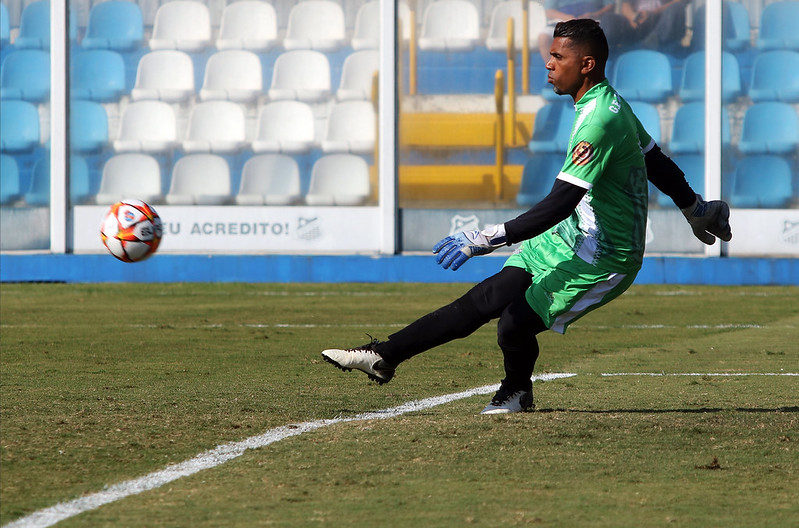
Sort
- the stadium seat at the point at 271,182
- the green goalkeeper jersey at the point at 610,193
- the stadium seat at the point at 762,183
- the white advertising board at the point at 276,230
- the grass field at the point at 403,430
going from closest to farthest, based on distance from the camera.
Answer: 1. the grass field at the point at 403,430
2. the green goalkeeper jersey at the point at 610,193
3. the stadium seat at the point at 762,183
4. the white advertising board at the point at 276,230
5. the stadium seat at the point at 271,182

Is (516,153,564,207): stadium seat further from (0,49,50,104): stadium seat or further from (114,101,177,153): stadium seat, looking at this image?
(0,49,50,104): stadium seat

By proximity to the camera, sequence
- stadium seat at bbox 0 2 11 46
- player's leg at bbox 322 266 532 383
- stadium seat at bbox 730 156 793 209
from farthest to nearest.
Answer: stadium seat at bbox 0 2 11 46, stadium seat at bbox 730 156 793 209, player's leg at bbox 322 266 532 383

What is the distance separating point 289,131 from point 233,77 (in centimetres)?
115

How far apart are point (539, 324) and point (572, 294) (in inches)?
8.5

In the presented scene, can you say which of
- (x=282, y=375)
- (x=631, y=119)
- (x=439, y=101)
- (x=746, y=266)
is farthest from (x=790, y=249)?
(x=631, y=119)

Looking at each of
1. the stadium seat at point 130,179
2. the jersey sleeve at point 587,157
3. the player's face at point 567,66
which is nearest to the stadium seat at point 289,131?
the stadium seat at point 130,179

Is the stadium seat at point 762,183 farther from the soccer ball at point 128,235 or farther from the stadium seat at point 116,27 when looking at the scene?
the soccer ball at point 128,235

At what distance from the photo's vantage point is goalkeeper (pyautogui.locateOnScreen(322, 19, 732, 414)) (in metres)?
5.14

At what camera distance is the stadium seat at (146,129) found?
1781 centimetres

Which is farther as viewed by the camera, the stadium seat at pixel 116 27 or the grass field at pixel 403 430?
the stadium seat at pixel 116 27

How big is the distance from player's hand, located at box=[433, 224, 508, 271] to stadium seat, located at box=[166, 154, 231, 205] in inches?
501

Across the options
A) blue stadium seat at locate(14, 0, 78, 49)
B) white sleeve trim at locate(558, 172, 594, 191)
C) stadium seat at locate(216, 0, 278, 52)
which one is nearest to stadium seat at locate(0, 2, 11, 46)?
blue stadium seat at locate(14, 0, 78, 49)

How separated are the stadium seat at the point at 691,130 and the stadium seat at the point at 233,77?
5.82 metres

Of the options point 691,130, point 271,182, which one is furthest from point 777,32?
point 271,182
